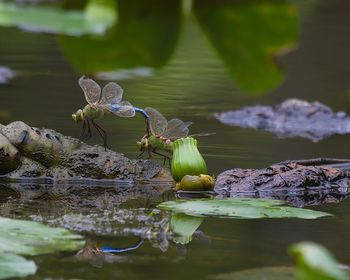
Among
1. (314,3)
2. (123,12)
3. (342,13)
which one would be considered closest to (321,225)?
(123,12)

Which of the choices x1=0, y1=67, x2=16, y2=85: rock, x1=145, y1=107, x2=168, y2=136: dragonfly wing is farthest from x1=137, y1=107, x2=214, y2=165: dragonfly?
x1=0, y1=67, x2=16, y2=85: rock

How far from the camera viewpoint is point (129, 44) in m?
5.46

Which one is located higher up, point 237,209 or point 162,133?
point 162,133

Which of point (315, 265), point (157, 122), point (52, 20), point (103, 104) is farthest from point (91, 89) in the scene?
point (52, 20)

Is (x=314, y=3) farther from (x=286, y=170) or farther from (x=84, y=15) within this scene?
(x=286, y=170)

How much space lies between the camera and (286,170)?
2518 millimetres

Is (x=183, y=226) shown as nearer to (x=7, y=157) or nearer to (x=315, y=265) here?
(x=7, y=157)

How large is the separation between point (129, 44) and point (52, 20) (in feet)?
2.24

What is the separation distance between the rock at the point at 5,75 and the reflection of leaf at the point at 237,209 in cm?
220

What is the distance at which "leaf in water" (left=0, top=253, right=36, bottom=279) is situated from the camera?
153 centimetres

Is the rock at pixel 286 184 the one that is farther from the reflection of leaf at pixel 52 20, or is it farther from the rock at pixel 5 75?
the reflection of leaf at pixel 52 20

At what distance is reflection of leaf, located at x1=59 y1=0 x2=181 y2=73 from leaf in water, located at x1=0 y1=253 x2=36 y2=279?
2.89m

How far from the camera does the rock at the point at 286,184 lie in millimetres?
2422

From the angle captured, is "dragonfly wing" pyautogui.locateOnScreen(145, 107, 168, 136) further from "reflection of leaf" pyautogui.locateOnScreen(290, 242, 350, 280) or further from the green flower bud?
"reflection of leaf" pyautogui.locateOnScreen(290, 242, 350, 280)
